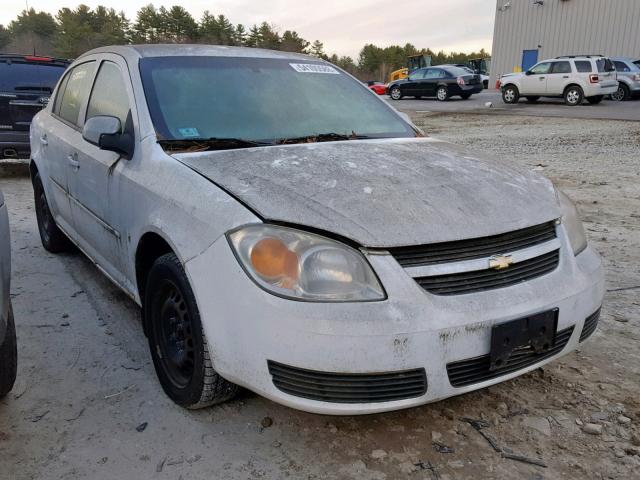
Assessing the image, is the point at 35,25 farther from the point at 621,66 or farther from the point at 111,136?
the point at 111,136

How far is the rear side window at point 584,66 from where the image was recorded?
19.8 meters

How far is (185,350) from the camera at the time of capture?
235cm

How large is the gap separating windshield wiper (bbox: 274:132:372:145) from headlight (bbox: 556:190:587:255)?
1.08 m

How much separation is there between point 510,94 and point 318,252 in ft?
75.8

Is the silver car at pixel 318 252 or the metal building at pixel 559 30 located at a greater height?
the metal building at pixel 559 30

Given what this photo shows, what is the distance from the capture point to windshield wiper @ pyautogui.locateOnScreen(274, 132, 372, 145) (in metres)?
2.79

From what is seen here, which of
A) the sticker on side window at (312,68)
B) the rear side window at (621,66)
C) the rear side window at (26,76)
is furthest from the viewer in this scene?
the rear side window at (621,66)

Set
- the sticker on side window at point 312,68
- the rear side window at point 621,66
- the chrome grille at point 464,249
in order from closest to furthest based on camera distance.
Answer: the chrome grille at point 464,249 → the sticker on side window at point 312,68 → the rear side window at point 621,66

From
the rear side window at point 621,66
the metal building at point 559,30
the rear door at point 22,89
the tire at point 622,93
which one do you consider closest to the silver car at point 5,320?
the rear door at point 22,89

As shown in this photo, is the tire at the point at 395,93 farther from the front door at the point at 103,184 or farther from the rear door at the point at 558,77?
the front door at the point at 103,184

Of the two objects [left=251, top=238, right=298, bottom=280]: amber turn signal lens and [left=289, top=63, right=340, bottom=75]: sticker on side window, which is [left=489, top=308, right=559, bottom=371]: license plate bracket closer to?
[left=251, top=238, right=298, bottom=280]: amber turn signal lens

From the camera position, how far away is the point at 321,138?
9.46 ft

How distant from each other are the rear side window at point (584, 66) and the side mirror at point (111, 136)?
20.7 m

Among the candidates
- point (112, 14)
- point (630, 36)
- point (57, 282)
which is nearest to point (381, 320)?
point (57, 282)
